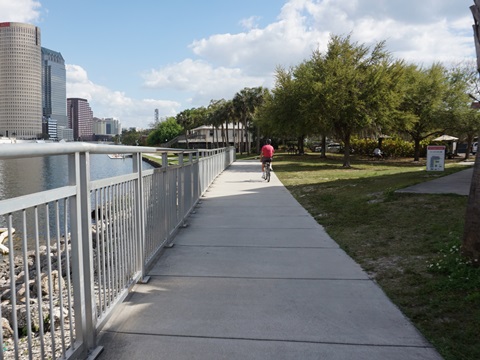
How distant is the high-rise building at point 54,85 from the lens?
568 ft

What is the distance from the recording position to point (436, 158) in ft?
60.2

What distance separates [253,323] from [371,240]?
12.1ft

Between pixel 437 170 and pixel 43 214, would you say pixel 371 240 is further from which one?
pixel 437 170

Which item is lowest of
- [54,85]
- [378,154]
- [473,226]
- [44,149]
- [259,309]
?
[259,309]

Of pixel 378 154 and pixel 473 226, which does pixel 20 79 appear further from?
pixel 473 226

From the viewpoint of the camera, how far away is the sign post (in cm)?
1812

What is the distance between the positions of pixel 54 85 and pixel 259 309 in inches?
7832

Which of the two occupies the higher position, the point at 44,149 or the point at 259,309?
the point at 44,149

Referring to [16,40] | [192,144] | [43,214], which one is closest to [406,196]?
[43,214]

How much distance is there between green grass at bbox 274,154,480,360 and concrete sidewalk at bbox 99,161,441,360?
19 centimetres

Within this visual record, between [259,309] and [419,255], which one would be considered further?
[419,255]

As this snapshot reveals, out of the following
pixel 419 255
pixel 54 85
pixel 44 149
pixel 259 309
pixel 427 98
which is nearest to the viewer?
pixel 44 149

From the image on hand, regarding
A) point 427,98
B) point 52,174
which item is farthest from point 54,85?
point 427,98

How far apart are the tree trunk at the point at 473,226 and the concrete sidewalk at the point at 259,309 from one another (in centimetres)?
124
